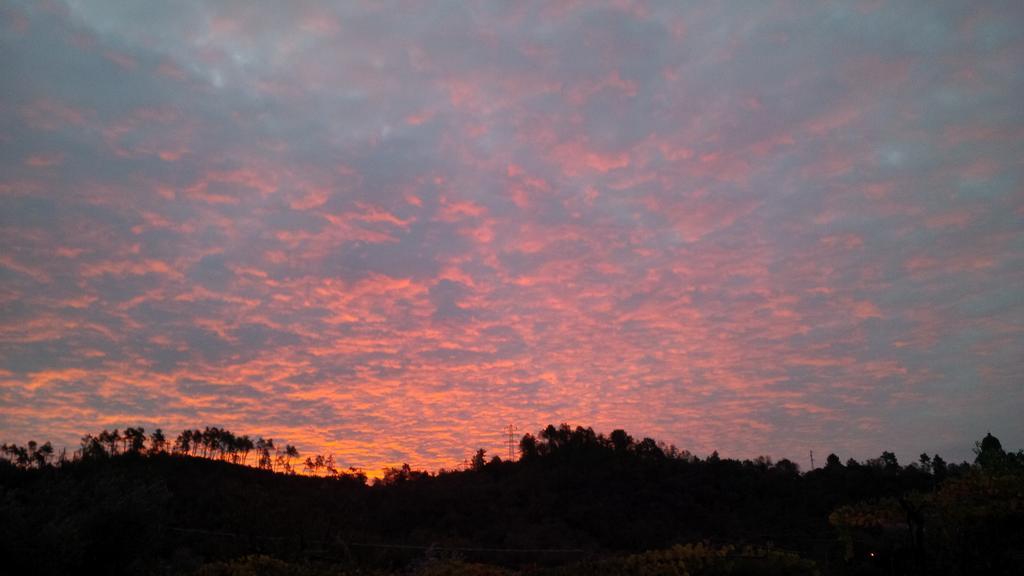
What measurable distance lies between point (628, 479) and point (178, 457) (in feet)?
136

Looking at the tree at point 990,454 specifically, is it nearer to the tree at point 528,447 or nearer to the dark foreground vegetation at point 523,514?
the dark foreground vegetation at point 523,514

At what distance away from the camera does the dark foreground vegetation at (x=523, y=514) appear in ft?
35.5

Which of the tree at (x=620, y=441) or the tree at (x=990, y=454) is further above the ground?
the tree at (x=620, y=441)

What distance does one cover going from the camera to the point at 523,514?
46.4 meters

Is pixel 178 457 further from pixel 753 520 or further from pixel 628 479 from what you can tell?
pixel 753 520

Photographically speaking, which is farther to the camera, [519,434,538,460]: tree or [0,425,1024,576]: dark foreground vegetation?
[519,434,538,460]: tree

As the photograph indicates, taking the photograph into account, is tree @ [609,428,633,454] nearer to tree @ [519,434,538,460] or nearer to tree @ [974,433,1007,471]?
tree @ [519,434,538,460]

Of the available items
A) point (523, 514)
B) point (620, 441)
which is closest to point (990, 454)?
point (523, 514)

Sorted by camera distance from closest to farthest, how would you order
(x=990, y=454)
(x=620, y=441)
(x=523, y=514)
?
(x=990, y=454)
(x=523, y=514)
(x=620, y=441)

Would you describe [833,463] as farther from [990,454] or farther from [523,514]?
[990,454]

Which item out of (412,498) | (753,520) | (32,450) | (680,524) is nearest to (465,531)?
(412,498)

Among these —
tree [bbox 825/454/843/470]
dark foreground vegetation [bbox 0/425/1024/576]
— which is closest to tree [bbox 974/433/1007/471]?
dark foreground vegetation [bbox 0/425/1024/576]

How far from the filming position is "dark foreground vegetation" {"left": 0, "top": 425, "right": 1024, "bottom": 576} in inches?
426

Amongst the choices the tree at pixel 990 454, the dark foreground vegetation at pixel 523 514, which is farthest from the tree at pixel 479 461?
the tree at pixel 990 454
